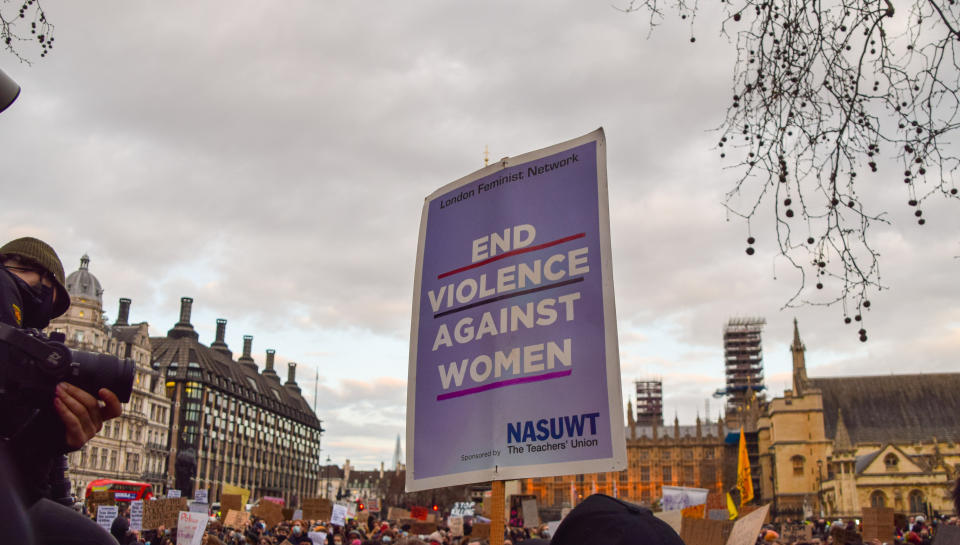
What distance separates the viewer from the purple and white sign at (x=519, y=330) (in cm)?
317

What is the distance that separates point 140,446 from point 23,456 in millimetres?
75217

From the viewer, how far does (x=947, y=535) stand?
4715mm

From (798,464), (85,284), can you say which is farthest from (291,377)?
(798,464)

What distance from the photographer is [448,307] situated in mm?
3746

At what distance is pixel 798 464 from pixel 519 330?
300 ft

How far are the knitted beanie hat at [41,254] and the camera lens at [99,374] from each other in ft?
1.50

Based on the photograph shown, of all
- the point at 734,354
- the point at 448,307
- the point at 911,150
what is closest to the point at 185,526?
the point at 448,307

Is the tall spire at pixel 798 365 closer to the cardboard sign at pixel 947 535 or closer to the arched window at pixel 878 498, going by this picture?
the arched window at pixel 878 498

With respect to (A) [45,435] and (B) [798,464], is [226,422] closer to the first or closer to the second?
(B) [798,464]

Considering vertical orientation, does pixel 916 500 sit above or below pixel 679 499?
below

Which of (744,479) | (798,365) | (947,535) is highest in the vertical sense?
(798,365)

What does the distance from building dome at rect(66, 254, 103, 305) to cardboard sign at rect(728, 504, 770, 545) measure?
63.7 metres

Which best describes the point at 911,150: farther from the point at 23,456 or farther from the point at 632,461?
the point at 632,461

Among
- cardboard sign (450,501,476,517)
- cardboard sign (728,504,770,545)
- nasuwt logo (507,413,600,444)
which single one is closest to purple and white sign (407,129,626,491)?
nasuwt logo (507,413,600,444)
